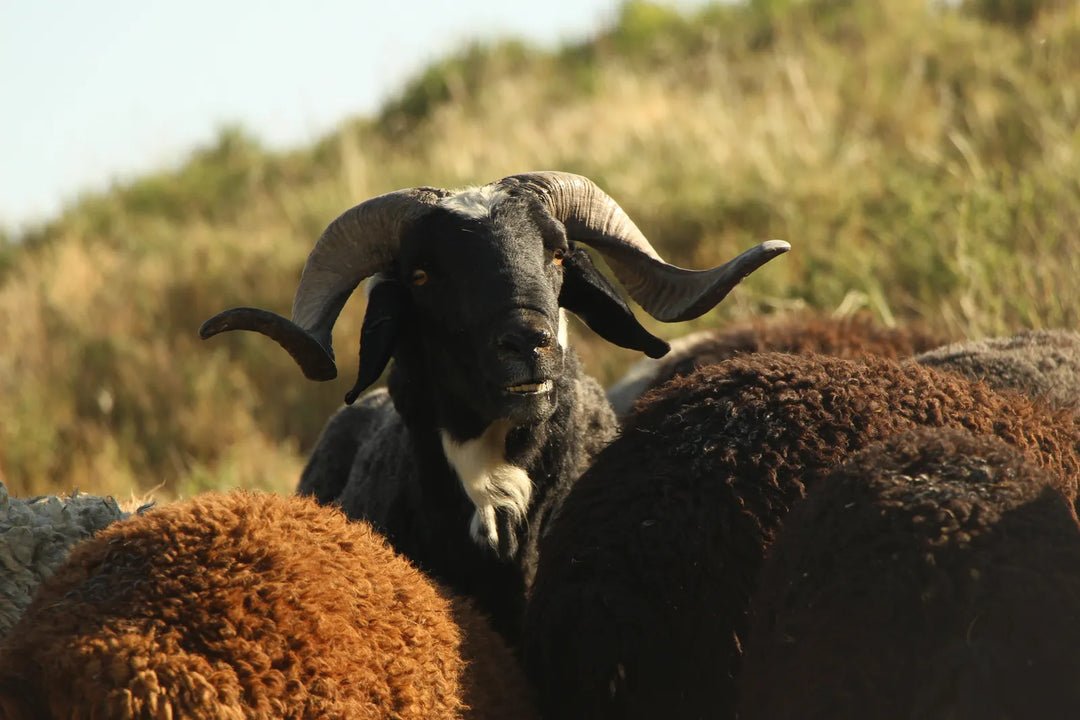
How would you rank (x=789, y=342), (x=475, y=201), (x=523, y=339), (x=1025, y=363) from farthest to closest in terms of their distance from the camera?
Result: (x=789, y=342) → (x=475, y=201) → (x=1025, y=363) → (x=523, y=339)

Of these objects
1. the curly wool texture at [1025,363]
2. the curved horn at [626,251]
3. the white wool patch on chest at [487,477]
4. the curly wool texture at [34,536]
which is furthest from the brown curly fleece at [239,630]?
the curly wool texture at [1025,363]

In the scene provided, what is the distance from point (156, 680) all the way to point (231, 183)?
18.1 metres

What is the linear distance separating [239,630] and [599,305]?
2856 mm

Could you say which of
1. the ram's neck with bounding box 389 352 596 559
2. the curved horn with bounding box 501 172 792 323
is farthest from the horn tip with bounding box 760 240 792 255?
the ram's neck with bounding box 389 352 596 559

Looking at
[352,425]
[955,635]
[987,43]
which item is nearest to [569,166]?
[987,43]

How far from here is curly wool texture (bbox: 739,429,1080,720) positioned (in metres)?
2.70

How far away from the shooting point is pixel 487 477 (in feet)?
16.5

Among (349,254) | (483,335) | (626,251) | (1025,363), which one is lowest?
(1025,363)

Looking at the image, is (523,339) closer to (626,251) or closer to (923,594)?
(626,251)

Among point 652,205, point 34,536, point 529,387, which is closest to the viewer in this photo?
point 34,536

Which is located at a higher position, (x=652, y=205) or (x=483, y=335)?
(x=483, y=335)

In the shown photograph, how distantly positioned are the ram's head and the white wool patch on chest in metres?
0.21

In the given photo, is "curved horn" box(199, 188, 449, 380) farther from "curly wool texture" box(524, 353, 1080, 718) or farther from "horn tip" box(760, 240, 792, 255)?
"curly wool texture" box(524, 353, 1080, 718)

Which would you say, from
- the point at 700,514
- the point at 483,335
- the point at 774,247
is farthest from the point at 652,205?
the point at 700,514
